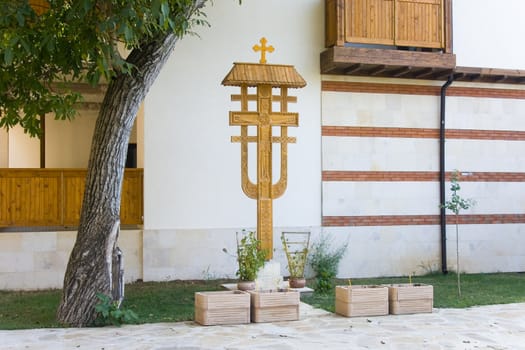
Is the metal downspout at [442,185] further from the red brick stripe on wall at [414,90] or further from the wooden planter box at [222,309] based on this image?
the wooden planter box at [222,309]

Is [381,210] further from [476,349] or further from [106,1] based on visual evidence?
[106,1]

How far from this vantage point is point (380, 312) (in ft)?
33.8

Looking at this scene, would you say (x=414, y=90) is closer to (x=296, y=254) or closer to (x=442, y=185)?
(x=442, y=185)

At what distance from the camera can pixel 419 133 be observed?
1535 cm

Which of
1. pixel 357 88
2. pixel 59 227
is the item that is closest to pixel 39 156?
pixel 59 227

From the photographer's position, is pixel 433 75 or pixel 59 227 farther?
pixel 433 75

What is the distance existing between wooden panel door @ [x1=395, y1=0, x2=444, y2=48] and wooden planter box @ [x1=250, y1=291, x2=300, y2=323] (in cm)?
709

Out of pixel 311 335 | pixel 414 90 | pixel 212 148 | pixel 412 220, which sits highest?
pixel 414 90

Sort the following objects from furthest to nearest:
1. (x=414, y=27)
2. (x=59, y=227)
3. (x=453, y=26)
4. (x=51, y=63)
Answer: (x=453, y=26) < (x=414, y=27) < (x=59, y=227) < (x=51, y=63)

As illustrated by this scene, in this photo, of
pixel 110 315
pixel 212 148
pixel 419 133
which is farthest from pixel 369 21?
pixel 110 315

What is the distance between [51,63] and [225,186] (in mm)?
5148

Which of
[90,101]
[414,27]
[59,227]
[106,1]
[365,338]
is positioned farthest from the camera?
[90,101]

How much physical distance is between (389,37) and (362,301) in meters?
6.67

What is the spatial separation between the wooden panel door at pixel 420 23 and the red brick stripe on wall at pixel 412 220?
3902mm
